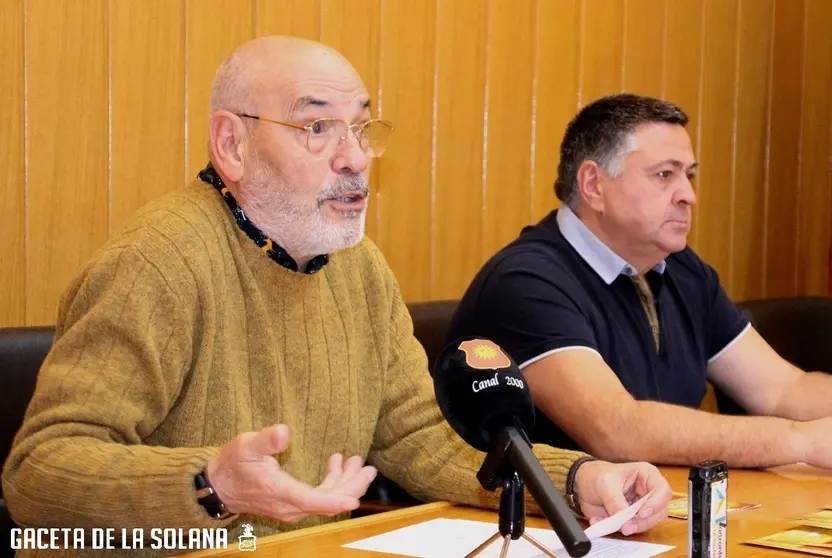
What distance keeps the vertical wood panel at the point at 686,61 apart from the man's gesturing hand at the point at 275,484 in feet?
11.5

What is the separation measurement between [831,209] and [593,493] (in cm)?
374

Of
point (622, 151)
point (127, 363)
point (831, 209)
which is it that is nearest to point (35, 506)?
point (127, 363)

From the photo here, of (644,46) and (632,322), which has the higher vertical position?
(644,46)

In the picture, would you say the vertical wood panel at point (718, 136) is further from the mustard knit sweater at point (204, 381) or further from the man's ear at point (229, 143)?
the man's ear at point (229, 143)

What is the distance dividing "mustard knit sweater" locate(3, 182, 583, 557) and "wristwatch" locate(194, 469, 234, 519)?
1 cm

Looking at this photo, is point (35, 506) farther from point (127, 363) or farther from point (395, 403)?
point (395, 403)

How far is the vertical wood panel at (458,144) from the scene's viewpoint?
3.80 m

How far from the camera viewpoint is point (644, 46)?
456 centimetres

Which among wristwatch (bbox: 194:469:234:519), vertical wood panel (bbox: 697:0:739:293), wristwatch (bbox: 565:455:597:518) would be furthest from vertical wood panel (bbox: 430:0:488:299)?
wristwatch (bbox: 194:469:234:519)

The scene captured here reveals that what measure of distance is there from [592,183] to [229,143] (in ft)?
4.12

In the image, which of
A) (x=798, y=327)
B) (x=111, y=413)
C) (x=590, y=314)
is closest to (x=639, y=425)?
(x=590, y=314)

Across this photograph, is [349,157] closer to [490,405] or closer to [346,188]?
[346,188]

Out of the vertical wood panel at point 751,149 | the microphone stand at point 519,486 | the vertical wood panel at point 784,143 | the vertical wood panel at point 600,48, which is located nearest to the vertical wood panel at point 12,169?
the microphone stand at point 519,486

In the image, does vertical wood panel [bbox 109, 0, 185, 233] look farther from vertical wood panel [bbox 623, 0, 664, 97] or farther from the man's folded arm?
vertical wood panel [bbox 623, 0, 664, 97]
